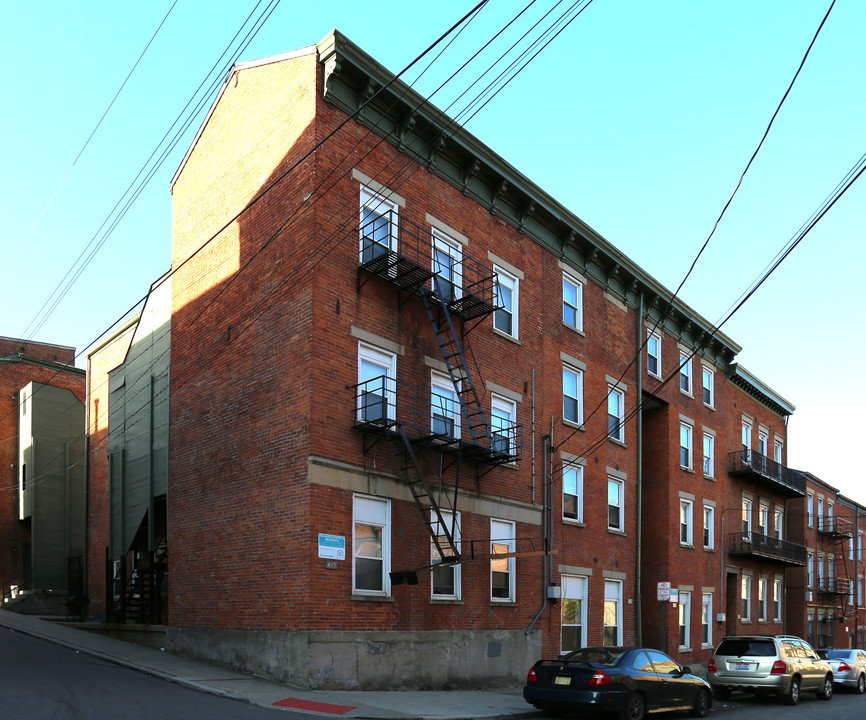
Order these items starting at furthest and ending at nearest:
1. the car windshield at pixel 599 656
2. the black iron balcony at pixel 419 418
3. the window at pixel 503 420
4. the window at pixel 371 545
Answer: the window at pixel 503 420
the black iron balcony at pixel 419 418
the window at pixel 371 545
the car windshield at pixel 599 656

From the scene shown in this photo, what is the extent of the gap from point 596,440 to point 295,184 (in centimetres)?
1253

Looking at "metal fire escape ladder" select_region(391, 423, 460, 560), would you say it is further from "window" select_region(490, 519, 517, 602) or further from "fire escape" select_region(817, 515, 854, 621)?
"fire escape" select_region(817, 515, 854, 621)

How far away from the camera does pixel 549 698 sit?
15312 mm

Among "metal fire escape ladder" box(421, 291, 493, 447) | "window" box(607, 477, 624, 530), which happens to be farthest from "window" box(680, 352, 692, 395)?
"metal fire escape ladder" box(421, 291, 493, 447)

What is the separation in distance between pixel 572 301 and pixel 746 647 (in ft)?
35.1

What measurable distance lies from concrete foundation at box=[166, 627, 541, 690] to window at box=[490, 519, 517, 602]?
934mm

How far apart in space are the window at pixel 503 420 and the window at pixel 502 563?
1.87m

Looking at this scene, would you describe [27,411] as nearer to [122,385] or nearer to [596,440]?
[122,385]

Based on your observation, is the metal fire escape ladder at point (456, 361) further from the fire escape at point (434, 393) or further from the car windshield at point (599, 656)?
the car windshield at point (599, 656)

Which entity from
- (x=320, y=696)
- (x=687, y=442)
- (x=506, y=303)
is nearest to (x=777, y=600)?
(x=687, y=442)

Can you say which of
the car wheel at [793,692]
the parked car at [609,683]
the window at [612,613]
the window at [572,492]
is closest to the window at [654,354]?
the window at [572,492]

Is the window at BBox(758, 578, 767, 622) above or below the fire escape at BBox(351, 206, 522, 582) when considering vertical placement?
below

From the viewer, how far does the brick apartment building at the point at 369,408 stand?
17.7 metres

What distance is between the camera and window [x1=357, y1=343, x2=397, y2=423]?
728 inches
